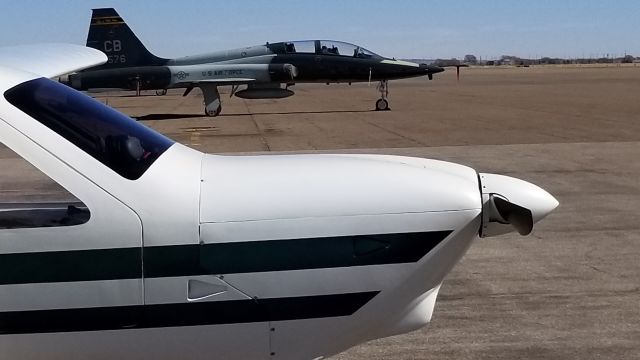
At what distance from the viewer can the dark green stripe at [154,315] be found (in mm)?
2419

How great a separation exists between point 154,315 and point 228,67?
25701 millimetres

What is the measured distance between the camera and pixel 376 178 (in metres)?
2.71

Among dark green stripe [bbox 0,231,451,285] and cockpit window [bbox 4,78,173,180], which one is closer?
dark green stripe [bbox 0,231,451,285]

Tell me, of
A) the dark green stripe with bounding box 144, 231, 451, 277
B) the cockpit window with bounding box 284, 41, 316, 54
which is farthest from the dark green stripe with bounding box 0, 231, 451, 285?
the cockpit window with bounding box 284, 41, 316, 54

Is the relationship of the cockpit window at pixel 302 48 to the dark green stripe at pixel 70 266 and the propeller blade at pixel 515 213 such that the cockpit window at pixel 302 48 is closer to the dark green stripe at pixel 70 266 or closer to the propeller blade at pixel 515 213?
the propeller blade at pixel 515 213

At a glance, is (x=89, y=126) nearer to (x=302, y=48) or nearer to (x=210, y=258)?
(x=210, y=258)

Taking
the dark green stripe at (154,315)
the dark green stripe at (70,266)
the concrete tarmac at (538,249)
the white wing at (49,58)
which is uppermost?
A: the white wing at (49,58)

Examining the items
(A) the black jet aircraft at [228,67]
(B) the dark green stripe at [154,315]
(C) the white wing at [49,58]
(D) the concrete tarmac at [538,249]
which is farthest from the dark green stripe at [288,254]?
(A) the black jet aircraft at [228,67]

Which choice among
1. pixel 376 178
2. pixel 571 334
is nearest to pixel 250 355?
pixel 376 178

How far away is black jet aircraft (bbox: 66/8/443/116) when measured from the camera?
2723 centimetres

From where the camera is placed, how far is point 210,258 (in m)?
2.43

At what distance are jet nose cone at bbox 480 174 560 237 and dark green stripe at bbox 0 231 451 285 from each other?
0.31 meters

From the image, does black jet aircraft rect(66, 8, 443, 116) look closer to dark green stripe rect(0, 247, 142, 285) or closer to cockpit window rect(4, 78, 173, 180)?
cockpit window rect(4, 78, 173, 180)

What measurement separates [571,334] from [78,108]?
3.37 metres
